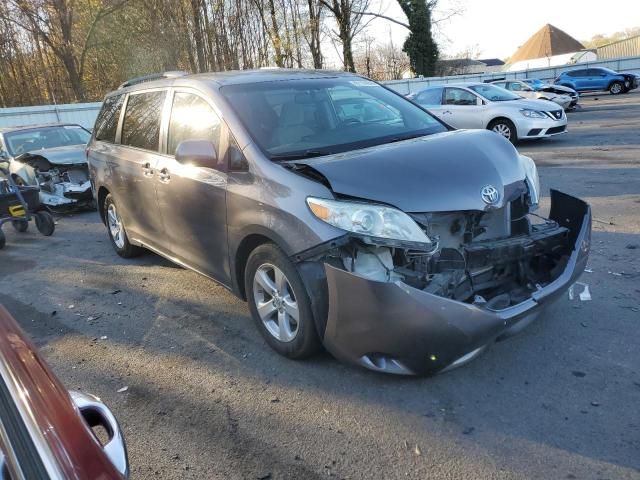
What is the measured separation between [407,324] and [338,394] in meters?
0.73

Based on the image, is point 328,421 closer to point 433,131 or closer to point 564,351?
point 564,351

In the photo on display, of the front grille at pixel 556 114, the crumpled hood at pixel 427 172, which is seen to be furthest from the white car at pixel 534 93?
the crumpled hood at pixel 427 172

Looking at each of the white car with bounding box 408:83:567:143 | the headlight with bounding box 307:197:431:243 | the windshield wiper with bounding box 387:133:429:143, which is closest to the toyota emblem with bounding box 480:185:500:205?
the headlight with bounding box 307:197:431:243

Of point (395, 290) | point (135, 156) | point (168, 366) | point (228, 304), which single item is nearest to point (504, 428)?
point (395, 290)

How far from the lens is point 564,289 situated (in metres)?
3.21

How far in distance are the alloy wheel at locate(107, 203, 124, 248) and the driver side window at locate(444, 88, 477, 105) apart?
10.1 m

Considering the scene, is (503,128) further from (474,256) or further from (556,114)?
(474,256)

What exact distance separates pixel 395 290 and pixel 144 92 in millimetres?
3703

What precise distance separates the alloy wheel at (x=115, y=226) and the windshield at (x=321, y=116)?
2.70 meters

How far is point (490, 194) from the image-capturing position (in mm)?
3141

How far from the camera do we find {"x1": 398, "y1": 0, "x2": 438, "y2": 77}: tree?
110 ft

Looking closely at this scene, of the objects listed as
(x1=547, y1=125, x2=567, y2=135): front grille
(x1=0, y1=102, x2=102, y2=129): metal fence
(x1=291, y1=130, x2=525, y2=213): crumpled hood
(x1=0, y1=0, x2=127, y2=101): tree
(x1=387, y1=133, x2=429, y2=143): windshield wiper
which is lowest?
(x1=547, y1=125, x2=567, y2=135): front grille

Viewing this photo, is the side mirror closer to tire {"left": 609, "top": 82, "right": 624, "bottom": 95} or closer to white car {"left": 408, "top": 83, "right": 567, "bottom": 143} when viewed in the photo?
white car {"left": 408, "top": 83, "right": 567, "bottom": 143}

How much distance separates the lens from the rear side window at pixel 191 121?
3928mm
